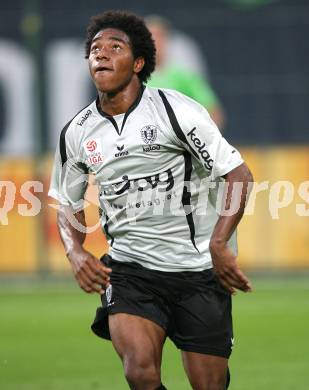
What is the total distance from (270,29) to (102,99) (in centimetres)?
1080

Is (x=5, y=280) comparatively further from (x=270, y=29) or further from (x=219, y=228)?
(x=219, y=228)

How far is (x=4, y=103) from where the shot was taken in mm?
17266

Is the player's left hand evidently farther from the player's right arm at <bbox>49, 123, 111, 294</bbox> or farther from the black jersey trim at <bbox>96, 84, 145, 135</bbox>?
the black jersey trim at <bbox>96, 84, 145, 135</bbox>

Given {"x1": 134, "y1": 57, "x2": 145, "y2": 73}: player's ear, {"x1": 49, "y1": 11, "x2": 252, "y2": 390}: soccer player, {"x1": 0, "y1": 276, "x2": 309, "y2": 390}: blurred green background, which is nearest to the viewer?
{"x1": 49, "y1": 11, "x2": 252, "y2": 390}: soccer player

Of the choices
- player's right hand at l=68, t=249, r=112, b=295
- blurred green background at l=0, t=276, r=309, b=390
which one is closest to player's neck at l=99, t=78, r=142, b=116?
player's right hand at l=68, t=249, r=112, b=295

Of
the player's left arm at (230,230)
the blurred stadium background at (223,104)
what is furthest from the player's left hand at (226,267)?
the blurred stadium background at (223,104)

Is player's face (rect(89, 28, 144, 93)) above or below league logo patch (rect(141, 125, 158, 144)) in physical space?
above

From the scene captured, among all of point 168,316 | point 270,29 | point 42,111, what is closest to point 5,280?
point 42,111

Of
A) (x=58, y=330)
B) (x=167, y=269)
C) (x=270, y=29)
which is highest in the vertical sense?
(x=270, y=29)

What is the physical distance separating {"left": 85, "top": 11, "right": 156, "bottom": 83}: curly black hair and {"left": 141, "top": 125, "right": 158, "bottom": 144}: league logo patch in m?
0.44

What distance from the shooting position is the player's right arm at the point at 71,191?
20.8 ft

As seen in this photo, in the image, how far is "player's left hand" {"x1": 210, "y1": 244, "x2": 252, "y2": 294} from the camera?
5.85 meters

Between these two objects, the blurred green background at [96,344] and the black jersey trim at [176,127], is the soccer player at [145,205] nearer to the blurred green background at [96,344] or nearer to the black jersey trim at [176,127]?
the black jersey trim at [176,127]

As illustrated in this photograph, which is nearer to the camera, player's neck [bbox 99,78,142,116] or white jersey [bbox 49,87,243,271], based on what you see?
white jersey [bbox 49,87,243,271]
